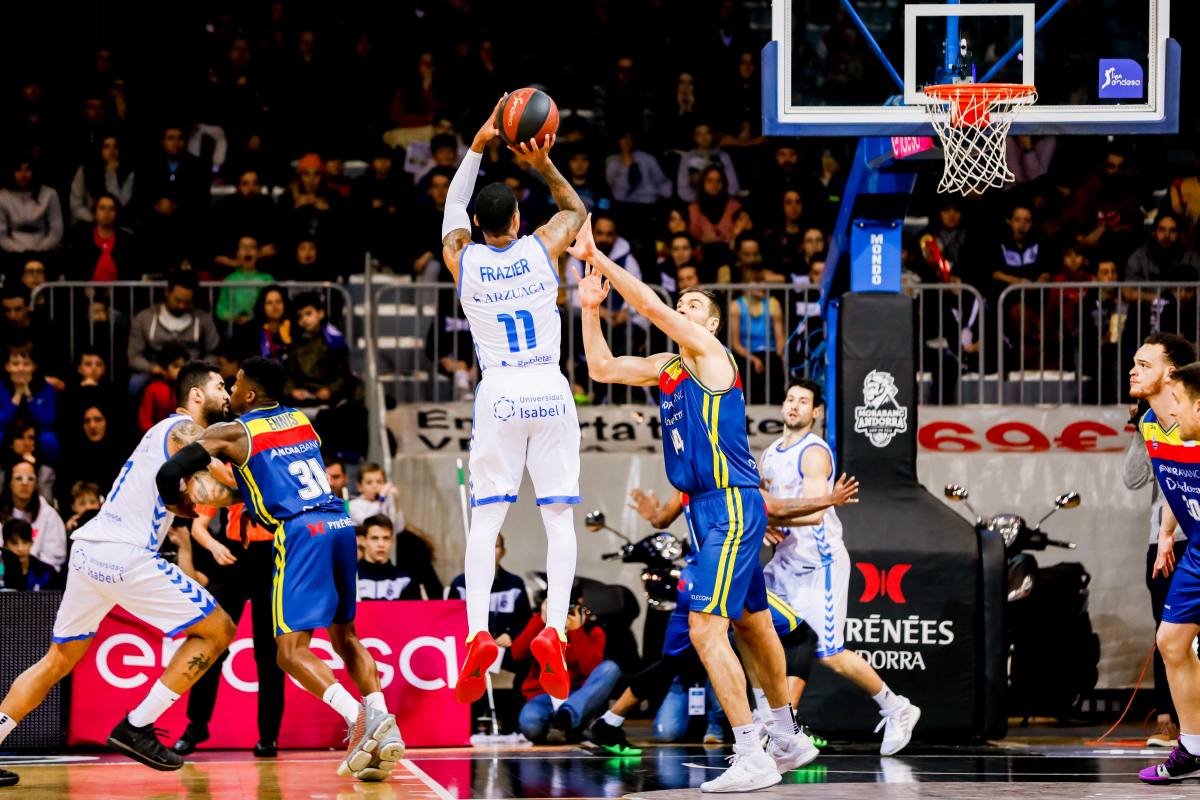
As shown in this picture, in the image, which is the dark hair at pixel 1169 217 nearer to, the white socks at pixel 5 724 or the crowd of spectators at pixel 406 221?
the crowd of spectators at pixel 406 221

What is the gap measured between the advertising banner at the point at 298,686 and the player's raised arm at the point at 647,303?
3476 mm

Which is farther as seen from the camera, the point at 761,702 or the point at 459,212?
the point at 761,702

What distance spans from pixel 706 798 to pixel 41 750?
5.01 meters

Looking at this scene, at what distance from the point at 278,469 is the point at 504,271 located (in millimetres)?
1807

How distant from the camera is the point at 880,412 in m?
12.3

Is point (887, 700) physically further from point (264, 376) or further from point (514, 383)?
point (264, 376)

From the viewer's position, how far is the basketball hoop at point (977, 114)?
10758 mm

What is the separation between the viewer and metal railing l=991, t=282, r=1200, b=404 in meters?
15.1

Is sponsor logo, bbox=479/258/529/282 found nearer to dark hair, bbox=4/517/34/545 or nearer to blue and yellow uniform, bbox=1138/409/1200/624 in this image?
blue and yellow uniform, bbox=1138/409/1200/624

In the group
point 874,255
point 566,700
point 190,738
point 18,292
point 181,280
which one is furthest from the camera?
point 18,292

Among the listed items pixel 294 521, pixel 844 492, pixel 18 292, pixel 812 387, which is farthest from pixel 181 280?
pixel 844 492

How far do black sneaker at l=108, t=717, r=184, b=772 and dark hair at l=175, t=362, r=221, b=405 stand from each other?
6.30 ft

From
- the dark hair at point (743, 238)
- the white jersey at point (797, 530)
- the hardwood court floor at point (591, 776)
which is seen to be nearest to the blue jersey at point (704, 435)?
the hardwood court floor at point (591, 776)

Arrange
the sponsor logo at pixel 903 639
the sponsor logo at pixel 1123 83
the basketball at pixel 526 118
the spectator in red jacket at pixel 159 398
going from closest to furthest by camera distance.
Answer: the basketball at pixel 526 118 → the sponsor logo at pixel 1123 83 → the sponsor logo at pixel 903 639 → the spectator in red jacket at pixel 159 398
